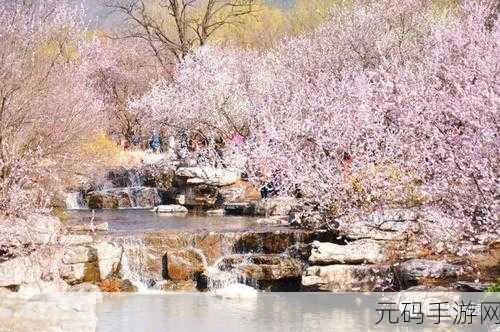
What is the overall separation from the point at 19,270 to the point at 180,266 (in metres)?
3.90

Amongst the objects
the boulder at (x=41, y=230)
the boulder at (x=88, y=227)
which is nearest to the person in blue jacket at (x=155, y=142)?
the boulder at (x=88, y=227)

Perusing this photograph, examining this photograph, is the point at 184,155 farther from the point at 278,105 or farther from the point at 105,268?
the point at 105,268

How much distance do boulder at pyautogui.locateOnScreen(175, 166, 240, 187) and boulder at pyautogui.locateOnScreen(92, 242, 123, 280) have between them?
9.22 metres

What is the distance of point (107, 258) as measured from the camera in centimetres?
1611

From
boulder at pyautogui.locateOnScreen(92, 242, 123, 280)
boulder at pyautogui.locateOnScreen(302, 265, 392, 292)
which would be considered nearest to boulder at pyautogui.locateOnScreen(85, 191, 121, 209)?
boulder at pyautogui.locateOnScreen(92, 242, 123, 280)

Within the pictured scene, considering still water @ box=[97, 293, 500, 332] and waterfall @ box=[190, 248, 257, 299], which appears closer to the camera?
still water @ box=[97, 293, 500, 332]

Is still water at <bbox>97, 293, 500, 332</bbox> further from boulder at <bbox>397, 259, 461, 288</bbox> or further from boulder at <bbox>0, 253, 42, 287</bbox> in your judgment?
boulder at <bbox>0, 253, 42, 287</bbox>

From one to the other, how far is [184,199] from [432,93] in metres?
13.4

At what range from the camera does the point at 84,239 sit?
16234mm

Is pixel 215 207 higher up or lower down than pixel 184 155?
lower down

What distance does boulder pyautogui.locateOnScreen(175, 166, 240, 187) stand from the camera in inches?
1009

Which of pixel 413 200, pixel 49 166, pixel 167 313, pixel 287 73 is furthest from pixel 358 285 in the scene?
pixel 287 73

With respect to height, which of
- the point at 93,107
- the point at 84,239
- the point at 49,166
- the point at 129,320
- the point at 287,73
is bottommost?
the point at 129,320

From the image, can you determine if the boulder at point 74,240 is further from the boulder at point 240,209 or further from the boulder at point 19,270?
the boulder at point 240,209
